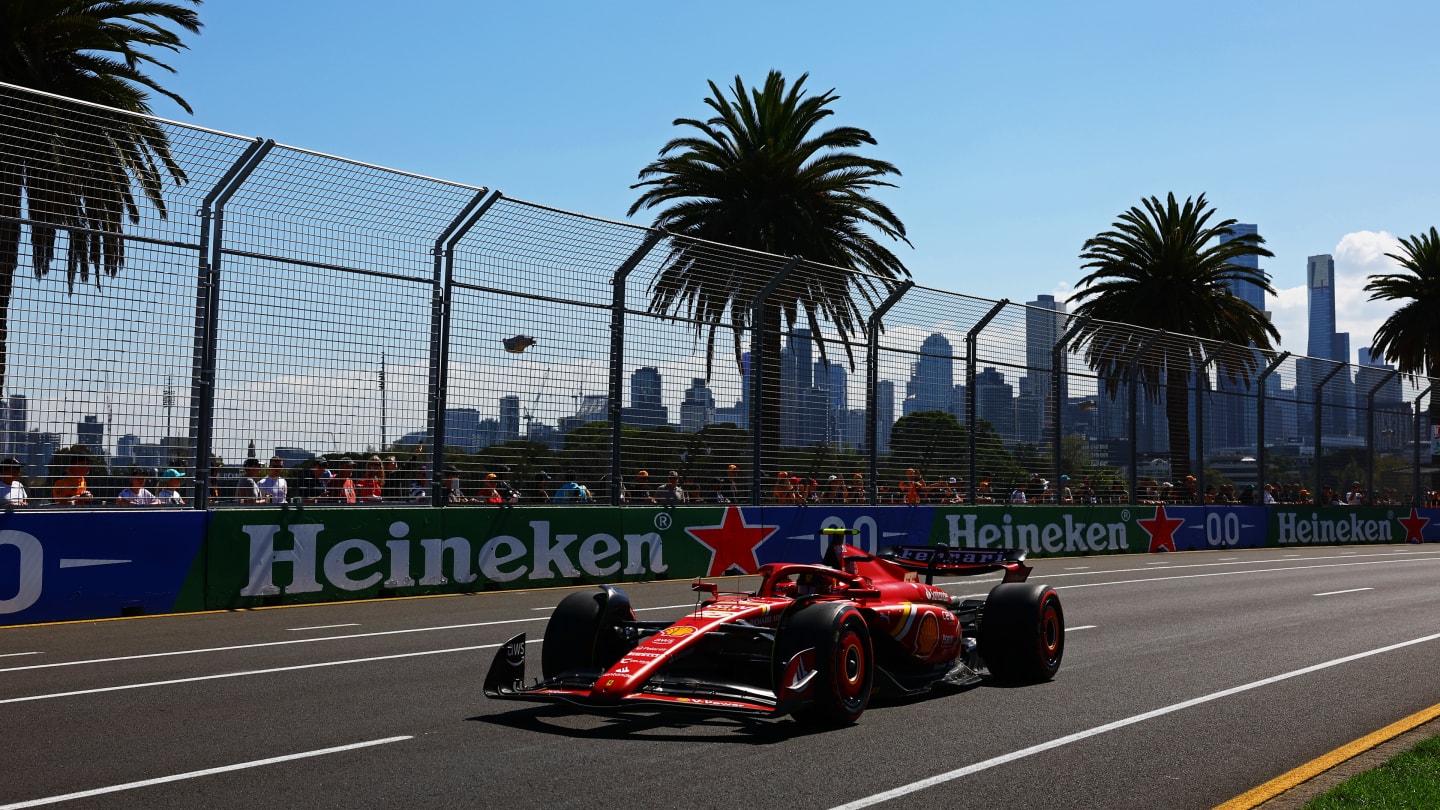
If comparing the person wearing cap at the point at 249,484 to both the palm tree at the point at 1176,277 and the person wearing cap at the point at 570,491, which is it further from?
the palm tree at the point at 1176,277

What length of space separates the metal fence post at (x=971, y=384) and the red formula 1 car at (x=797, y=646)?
551 inches

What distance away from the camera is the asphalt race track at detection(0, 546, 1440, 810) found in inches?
231

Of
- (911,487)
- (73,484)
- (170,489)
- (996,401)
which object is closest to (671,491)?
(911,487)

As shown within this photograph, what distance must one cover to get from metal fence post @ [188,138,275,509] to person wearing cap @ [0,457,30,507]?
5.54ft

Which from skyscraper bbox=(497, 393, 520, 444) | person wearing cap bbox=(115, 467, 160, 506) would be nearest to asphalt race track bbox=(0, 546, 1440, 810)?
person wearing cap bbox=(115, 467, 160, 506)

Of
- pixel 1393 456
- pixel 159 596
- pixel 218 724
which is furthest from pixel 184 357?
pixel 1393 456

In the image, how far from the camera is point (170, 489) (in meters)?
13.8

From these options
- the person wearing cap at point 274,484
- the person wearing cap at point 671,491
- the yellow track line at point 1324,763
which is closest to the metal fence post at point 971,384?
the person wearing cap at point 671,491

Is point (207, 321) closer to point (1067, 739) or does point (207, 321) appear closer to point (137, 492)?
point (137, 492)

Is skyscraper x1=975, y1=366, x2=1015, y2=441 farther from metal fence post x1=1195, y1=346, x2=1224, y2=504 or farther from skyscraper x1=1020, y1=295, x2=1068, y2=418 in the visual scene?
metal fence post x1=1195, y1=346, x2=1224, y2=504

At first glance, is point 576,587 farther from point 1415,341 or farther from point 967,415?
point 1415,341

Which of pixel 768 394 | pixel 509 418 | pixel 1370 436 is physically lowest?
pixel 509 418

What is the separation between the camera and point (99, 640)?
11133 mm

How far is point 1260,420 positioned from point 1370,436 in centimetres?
750
